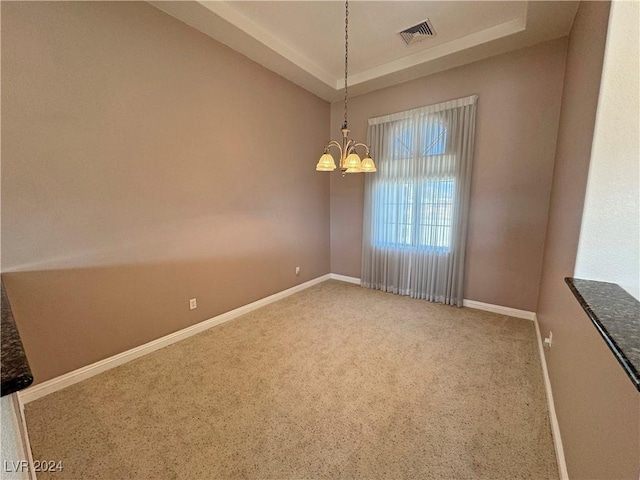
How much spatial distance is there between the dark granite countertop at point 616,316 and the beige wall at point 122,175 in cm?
298

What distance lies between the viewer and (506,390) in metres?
1.94

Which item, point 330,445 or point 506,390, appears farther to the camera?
point 506,390

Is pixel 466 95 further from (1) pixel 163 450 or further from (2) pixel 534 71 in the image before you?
(1) pixel 163 450

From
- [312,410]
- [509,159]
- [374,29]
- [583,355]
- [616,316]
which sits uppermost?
[374,29]

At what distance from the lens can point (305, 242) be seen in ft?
13.8

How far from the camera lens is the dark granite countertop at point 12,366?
601mm

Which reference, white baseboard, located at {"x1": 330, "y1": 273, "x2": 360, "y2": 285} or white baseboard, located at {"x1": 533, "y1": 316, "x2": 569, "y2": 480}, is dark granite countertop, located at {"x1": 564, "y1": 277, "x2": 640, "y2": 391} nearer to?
white baseboard, located at {"x1": 533, "y1": 316, "x2": 569, "y2": 480}

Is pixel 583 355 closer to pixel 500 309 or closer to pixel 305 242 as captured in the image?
pixel 500 309

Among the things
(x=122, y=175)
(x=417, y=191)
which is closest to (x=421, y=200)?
(x=417, y=191)

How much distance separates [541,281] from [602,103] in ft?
7.32

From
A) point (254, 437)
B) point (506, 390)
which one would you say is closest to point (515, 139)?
point (506, 390)

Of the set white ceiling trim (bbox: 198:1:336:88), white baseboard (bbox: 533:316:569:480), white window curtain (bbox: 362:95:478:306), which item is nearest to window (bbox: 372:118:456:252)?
white window curtain (bbox: 362:95:478:306)

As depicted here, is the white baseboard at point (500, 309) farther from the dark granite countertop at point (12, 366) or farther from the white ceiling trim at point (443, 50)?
the dark granite countertop at point (12, 366)

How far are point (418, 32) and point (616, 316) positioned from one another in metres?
3.11
